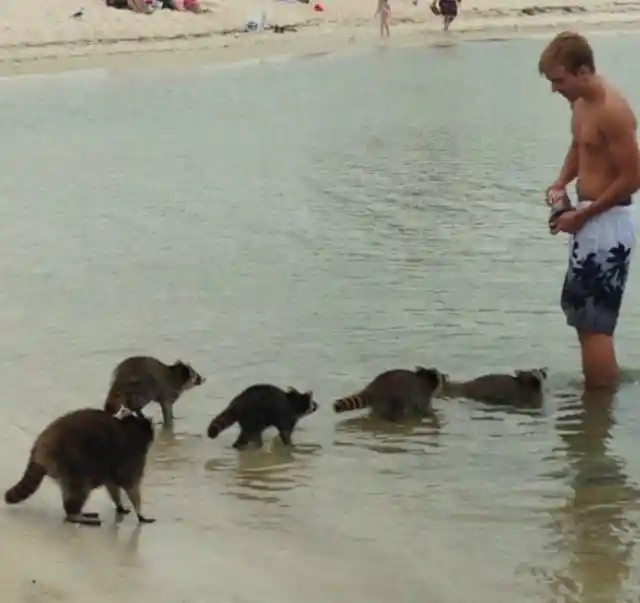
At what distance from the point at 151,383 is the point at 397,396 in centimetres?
118

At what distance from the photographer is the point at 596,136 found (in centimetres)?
675

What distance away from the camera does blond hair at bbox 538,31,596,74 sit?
648cm

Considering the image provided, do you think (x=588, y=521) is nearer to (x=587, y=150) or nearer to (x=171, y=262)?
(x=587, y=150)

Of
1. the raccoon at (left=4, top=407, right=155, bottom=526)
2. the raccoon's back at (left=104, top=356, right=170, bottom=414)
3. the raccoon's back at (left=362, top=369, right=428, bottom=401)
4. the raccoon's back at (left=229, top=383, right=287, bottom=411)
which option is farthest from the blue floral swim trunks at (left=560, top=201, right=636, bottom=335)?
the raccoon at (left=4, top=407, right=155, bottom=526)

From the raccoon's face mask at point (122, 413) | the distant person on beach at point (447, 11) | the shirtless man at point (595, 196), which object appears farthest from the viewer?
the distant person on beach at point (447, 11)

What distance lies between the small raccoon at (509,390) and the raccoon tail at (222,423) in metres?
1.29

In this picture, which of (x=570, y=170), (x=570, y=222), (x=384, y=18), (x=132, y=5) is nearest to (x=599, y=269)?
(x=570, y=222)

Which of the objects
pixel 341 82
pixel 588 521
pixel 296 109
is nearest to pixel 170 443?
pixel 588 521

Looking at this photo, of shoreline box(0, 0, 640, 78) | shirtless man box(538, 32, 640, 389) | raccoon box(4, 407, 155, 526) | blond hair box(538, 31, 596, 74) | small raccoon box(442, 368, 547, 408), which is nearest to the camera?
raccoon box(4, 407, 155, 526)

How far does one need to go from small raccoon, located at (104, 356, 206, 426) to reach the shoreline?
20.8 meters

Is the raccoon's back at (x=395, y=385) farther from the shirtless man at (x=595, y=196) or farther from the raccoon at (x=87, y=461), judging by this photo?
the raccoon at (x=87, y=461)

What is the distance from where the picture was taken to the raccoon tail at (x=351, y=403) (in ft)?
22.4

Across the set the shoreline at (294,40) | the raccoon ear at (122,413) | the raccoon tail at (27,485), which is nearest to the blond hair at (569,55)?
the raccoon ear at (122,413)

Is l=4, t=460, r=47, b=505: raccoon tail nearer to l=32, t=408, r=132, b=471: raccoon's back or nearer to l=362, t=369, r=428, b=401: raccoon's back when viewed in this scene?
l=32, t=408, r=132, b=471: raccoon's back
